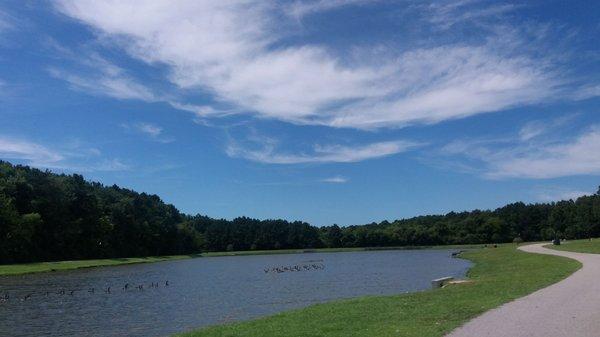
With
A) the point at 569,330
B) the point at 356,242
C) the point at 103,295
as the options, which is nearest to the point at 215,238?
the point at 356,242

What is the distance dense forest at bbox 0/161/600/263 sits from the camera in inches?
3671

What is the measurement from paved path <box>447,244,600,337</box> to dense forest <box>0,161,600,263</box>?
7756 cm

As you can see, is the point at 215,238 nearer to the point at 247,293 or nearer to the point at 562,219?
the point at 562,219

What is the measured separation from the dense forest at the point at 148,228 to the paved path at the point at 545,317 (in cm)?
7756

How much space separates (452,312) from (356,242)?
558ft

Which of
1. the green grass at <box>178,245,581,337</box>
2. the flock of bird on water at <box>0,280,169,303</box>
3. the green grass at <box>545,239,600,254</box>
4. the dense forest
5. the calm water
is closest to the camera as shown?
the green grass at <box>178,245,581,337</box>

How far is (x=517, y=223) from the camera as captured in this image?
545 feet

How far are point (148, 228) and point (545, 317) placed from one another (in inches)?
5066

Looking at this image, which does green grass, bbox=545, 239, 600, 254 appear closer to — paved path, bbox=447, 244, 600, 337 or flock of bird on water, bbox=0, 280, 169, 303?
paved path, bbox=447, 244, 600, 337

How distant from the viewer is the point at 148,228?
447ft

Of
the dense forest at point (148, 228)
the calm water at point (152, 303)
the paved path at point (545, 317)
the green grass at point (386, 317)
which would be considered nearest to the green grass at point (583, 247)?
the calm water at point (152, 303)

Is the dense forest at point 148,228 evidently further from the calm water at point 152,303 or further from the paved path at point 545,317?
the paved path at point 545,317

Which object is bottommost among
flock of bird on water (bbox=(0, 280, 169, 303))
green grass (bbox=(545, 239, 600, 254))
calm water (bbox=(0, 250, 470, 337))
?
calm water (bbox=(0, 250, 470, 337))

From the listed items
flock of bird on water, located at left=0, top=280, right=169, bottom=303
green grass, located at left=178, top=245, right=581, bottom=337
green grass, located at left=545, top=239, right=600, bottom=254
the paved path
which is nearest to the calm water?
flock of bird on water, located at left=0, top=280, right=169, bottom=303
